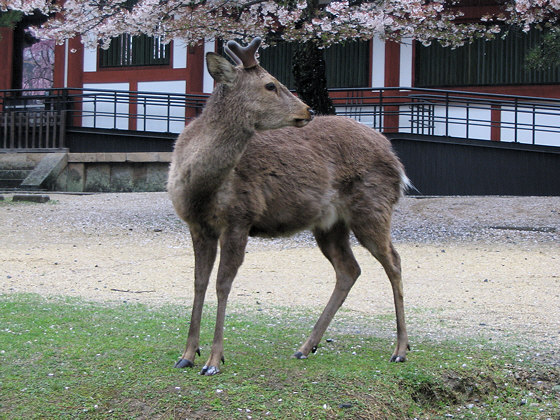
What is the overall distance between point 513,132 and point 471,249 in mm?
8282

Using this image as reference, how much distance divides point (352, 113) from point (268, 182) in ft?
44.9

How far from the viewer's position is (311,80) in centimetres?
1303

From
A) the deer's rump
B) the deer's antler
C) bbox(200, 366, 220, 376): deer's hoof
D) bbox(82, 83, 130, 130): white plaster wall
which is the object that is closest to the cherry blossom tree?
bbox(82, 83, 130, 130): white plaster wall

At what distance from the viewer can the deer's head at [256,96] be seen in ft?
15.9

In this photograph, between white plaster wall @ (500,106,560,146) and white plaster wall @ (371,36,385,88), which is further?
white plaster wall @ (371,36,385,88)

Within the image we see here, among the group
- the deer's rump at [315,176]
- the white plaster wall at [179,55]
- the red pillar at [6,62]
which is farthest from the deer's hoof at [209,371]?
the red pillar at [6,62]

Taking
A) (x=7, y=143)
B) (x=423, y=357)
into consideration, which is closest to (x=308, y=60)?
(x=423, y=357)

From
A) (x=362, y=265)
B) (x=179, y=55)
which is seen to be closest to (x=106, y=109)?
(x=179, y=55)

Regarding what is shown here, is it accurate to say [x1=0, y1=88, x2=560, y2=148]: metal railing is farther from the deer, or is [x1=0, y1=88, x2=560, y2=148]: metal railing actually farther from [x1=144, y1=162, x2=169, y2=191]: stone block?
the deer

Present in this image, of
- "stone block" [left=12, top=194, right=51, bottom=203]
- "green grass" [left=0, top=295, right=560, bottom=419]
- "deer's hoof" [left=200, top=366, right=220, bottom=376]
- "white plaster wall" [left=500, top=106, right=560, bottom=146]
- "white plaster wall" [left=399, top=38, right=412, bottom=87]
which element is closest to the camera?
"green grass" [left=0, top=295, right=560, bottom=419]

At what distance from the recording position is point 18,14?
1753cm

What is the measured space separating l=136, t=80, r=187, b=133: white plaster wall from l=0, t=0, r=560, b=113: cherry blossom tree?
3981mm

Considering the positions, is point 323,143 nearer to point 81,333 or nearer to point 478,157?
point 81,333

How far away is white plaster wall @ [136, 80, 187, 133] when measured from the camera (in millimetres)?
20094
